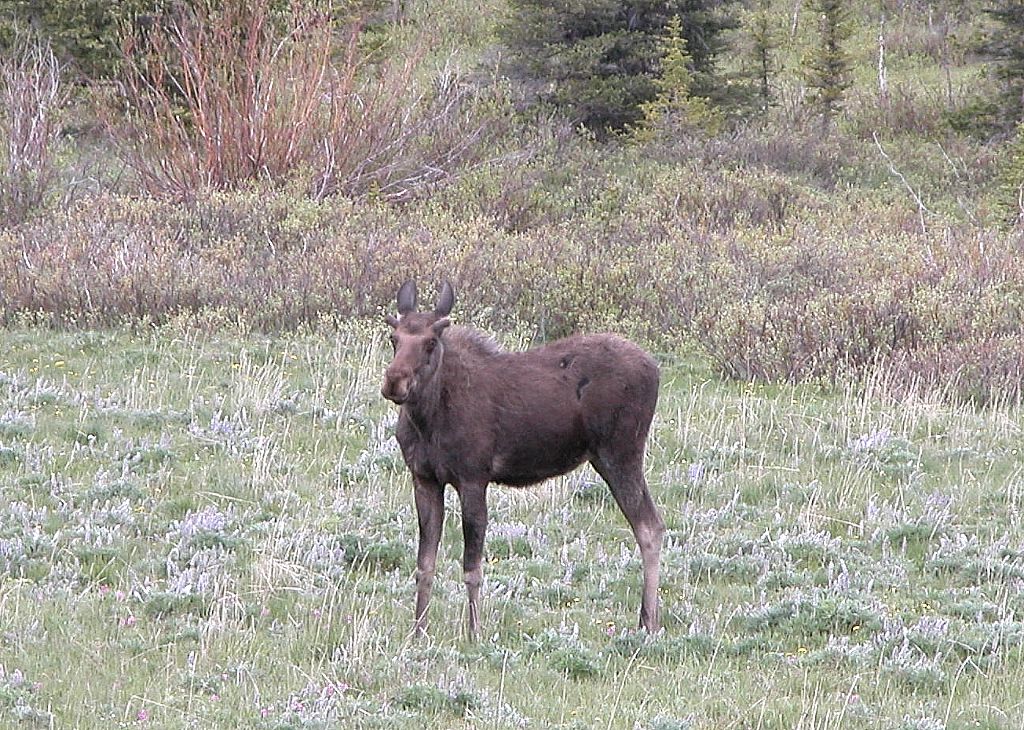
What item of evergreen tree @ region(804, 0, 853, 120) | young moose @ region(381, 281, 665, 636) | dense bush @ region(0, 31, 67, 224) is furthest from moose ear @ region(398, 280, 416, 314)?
evergreen tree @ region(804, 0, 853, 120)

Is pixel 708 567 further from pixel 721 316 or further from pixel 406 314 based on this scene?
pixel 721 316

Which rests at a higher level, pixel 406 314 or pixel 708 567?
pixel 406 314

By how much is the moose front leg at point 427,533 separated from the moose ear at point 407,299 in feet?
2.71

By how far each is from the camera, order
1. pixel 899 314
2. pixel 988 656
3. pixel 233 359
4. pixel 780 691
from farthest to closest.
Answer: pixel 899 314
pixel 233 359
pixel 988 656
pixel 780 691

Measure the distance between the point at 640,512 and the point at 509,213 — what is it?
1405 centimetres

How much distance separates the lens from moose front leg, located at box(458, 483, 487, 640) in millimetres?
7020

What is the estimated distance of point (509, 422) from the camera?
721 cm

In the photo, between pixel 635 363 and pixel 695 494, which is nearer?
pixel 635 363

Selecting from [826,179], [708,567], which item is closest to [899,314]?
[708,567]

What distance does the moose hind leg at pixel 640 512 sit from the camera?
24.1ft

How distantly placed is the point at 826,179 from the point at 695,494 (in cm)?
1747

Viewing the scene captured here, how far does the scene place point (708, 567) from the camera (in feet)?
26.8

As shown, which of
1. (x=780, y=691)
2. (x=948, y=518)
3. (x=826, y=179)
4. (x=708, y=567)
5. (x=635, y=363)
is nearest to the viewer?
(x=780, y=691)

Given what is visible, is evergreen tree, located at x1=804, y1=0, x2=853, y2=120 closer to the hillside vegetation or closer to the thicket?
the hillside vegetation
